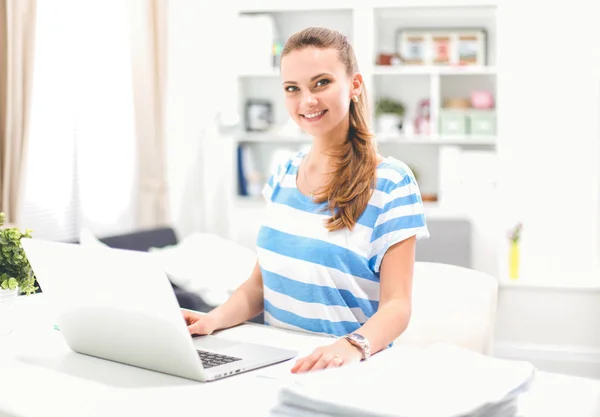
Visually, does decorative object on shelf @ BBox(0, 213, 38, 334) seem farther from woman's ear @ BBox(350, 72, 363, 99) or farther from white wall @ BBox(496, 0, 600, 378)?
white wall @ BBox(496, 0, 600, 378)

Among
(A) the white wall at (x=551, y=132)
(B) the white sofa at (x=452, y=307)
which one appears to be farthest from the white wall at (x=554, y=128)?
(B) the white sofa at (x=452, y=307)

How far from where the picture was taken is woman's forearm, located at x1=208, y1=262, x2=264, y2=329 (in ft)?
5.47

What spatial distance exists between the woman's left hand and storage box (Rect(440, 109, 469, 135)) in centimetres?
334

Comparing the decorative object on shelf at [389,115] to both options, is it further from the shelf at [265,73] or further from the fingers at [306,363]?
the fingers at [306,363]

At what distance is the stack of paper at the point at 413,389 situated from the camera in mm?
982

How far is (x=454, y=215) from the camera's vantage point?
460 cm

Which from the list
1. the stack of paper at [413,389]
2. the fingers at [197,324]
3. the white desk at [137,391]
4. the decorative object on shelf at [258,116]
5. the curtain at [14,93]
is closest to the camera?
the stack of paper at [413,389]

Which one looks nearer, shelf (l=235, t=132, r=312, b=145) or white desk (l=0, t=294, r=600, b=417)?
white desk (l=0, t=294, r=600, b=417)

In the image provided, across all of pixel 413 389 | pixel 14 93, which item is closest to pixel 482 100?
pixel 14 93

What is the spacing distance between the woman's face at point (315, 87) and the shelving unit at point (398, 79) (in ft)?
9.43

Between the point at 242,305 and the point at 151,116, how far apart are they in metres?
2.71

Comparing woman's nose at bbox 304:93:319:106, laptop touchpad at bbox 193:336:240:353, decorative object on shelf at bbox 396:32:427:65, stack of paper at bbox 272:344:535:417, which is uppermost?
decorative object on shelf at bbox 396:32:427:65

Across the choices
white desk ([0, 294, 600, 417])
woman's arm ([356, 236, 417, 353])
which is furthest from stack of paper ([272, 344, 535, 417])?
woman's arm ([356, 236, 417, 353])

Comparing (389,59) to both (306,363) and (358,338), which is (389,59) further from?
(306,363)
